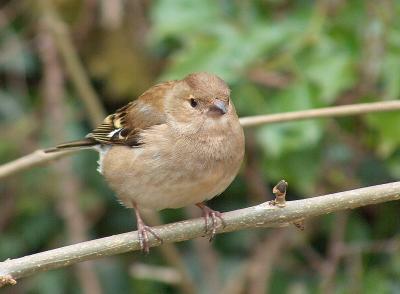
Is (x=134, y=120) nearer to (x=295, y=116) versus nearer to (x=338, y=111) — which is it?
(x=295, y=116)

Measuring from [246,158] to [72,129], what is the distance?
48.1 inches

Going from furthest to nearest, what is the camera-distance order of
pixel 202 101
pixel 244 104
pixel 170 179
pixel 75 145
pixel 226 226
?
pixel 244 104, pixel 75 145, pixel 202 101, pixel 170 179, pixel 226 226

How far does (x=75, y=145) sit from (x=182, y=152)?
0.62m

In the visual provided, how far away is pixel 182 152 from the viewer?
11.4 ft

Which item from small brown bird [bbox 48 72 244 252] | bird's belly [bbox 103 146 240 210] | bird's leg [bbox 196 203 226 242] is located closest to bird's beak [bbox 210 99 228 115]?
small brown bird [bbox 48 72 244 252]

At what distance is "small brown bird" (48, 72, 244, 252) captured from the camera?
344cm

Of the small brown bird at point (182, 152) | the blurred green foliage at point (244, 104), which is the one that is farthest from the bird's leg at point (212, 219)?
the blurred green foliage at point (244, 104)

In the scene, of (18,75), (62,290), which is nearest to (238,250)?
(62,290)

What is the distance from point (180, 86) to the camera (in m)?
3.74

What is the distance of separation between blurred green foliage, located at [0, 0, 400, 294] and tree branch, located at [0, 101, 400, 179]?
551 millimetres

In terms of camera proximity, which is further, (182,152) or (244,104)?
(244,104)

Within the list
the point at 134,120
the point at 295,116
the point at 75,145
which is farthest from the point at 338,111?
the point at 75,145

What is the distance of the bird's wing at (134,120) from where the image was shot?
378 cm

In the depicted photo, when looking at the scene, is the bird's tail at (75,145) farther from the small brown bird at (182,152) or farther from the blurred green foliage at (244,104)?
the blurred green foliage at (244,104)
